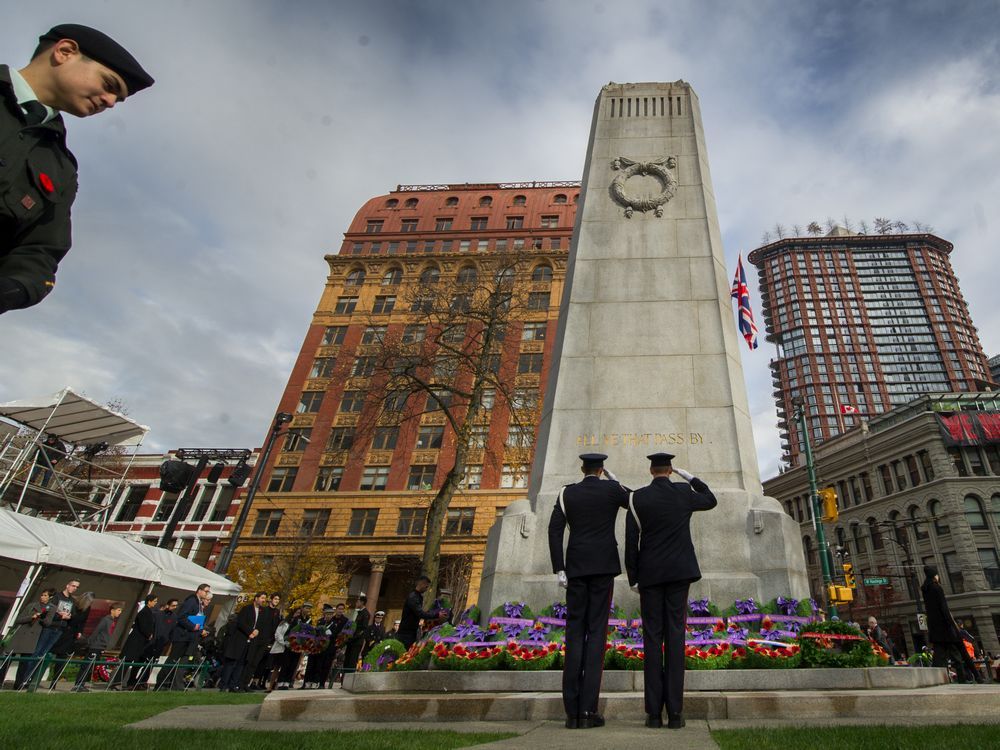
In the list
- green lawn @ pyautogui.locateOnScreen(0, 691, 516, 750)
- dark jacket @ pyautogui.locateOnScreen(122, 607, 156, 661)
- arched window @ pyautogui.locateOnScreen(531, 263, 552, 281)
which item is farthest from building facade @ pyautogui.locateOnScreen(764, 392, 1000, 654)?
green lawn @ pyautogui.locateOnScreen(0, 691, 516, 750)

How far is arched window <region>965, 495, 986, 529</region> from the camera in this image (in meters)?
48.8

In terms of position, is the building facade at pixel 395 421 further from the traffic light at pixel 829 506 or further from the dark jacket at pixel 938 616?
the dark jacket at pixel 938 616

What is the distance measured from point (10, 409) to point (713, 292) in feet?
74.0

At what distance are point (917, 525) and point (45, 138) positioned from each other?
214 feet

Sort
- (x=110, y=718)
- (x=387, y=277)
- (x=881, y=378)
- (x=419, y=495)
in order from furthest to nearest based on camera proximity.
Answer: (x=881, y=378)
(x=387, y=277)
(x=419, y=495)
(x=110, y=718)

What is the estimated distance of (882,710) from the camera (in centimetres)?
447

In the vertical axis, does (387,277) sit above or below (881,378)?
below

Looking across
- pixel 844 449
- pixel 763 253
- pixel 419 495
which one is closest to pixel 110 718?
pixel 419 495

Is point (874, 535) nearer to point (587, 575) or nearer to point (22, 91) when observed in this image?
point (587, 575)

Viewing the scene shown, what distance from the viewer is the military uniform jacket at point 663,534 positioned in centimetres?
475

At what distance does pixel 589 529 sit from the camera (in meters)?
5.05

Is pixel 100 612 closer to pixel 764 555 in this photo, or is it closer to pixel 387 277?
pixel 764 555

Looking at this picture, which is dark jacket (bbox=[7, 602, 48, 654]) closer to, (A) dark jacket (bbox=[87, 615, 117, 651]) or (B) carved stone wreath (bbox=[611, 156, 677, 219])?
(A) dark jacket (bbox=[87, 615, 117, 651])

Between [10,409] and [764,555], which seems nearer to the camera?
[764,555]
